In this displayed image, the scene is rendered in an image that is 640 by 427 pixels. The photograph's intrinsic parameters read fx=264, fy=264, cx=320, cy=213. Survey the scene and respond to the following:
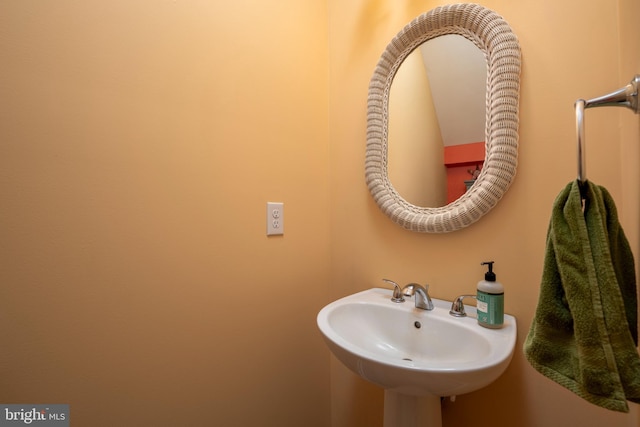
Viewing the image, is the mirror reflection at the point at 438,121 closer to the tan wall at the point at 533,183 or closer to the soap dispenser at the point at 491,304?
the tan wall at the point at 533,183

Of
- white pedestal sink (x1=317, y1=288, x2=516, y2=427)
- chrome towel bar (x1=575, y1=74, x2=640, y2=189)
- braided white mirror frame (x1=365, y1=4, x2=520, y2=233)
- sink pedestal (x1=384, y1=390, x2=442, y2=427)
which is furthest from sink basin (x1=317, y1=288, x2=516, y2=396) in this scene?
chrome towel bar (x1=575, y1=74, x2=640, y2=189)

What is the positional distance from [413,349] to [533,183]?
2.02ft

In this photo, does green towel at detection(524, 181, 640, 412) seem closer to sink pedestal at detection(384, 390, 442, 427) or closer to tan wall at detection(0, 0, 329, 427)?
sink pedestal at detection(384, 390, 442, 427)

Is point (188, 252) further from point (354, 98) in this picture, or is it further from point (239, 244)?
point (354, 98)

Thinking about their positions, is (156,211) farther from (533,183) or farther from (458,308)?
(533,183)

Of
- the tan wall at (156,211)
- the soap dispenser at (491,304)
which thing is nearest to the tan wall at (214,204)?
the tan wall at (156,211)

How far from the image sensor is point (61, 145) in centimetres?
61

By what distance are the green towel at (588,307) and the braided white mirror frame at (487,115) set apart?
38cm

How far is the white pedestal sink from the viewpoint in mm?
552

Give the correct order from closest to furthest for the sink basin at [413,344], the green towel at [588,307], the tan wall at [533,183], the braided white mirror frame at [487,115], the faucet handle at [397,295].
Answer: the green towel at [588,307] → the sink basin at [413,344] → the tan wall at [533,183] → the braided white mirror frame at [487,115] → the faucet handle at [397,295]

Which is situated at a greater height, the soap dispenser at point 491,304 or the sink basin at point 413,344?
the soap dispenser at point 491,304

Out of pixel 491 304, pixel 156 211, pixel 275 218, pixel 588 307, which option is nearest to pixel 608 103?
pixel 588 307

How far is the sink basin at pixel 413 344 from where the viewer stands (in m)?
0.55

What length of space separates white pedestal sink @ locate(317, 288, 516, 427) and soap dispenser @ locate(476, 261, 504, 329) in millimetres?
24
